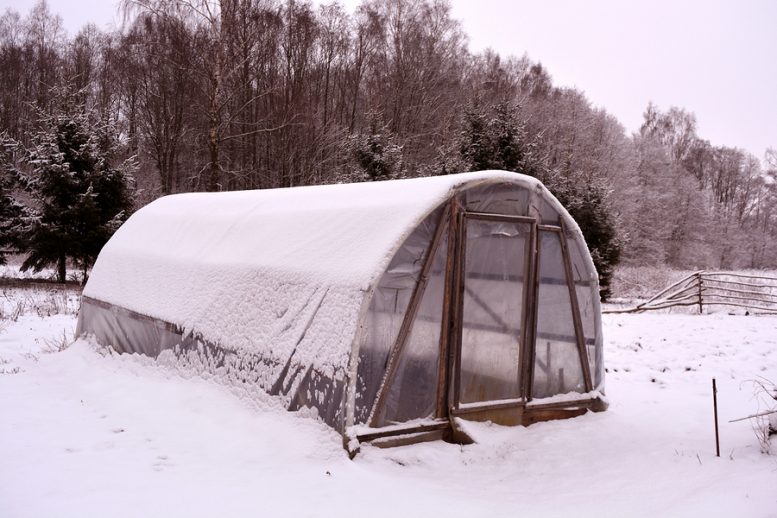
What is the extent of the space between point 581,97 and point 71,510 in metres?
44.0

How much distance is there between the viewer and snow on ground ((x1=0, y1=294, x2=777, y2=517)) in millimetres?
4430

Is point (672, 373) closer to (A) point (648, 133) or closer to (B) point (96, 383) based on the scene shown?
(B) point (96, 383)

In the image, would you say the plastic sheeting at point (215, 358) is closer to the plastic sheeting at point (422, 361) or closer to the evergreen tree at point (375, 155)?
the plastic sheeting at point (422, 361)

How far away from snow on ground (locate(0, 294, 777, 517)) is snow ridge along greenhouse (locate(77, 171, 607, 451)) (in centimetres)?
29

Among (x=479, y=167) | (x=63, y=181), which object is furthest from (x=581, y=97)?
(x=63, y=181)

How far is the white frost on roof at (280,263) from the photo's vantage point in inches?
227

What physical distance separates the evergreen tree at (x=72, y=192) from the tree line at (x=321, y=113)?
0.15m

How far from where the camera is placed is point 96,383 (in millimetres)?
7531

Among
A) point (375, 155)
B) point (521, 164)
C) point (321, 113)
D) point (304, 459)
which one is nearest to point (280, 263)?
point (304, 459)

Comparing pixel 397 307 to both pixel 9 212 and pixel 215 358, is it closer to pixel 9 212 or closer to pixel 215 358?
pixel 215 358

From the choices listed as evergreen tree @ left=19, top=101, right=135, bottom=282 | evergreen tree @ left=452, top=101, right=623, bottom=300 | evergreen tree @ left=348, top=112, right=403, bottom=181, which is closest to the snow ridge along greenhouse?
evergreen tree @ left=19, top=101, right=135, bottom=282

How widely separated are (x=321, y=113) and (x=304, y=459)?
27.8 m

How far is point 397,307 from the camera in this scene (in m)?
5.79

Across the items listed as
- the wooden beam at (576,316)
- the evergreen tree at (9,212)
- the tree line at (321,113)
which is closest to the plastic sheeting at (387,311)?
the wooden beam at (576,316)
